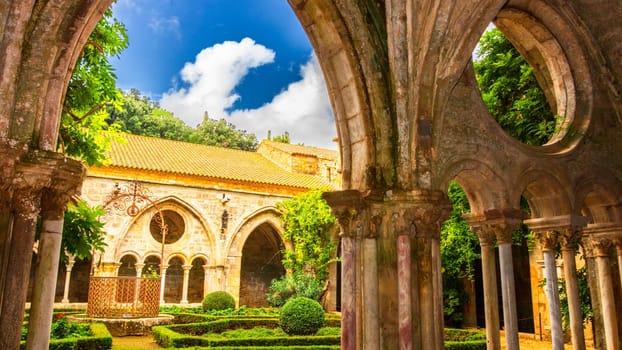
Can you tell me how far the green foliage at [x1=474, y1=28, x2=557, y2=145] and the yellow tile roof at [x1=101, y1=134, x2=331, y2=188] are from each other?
11164mm

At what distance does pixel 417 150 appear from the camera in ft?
17.1

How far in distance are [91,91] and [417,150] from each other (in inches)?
167

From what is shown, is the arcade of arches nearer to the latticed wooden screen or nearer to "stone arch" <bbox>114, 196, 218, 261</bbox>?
the latticed wooden screen

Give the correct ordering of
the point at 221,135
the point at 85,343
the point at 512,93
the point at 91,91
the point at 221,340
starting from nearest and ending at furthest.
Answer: the point at 91,91, the point at 85,343, the point at 221,340, the point at 512,93, the point at 221,135

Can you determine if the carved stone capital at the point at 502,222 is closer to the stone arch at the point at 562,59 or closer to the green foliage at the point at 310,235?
A: the stone arch at the point at 562,59

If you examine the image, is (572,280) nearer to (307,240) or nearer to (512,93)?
(512,93)

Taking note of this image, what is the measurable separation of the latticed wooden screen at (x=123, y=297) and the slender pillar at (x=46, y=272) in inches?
343

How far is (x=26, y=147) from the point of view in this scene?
3.34 metres

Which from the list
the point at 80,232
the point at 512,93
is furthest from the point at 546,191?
the point at 80,232

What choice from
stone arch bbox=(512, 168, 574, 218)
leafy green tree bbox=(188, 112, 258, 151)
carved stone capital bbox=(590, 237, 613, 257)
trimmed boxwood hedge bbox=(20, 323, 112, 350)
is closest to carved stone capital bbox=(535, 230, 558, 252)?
stone arch bbox=(512, 168, 574, 218)

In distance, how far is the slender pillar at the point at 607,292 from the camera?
6.60 m

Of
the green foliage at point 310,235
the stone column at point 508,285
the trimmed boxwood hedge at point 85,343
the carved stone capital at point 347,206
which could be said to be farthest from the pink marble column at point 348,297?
the green foliage at point 310,235

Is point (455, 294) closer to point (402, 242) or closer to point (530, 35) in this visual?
point (530, 35)

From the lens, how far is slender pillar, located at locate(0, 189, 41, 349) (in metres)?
3.24
